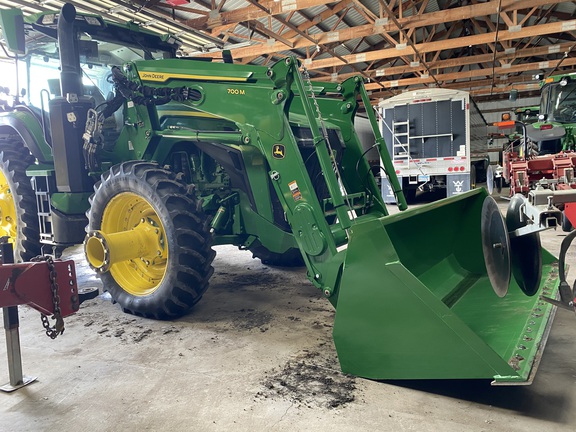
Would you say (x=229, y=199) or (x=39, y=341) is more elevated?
(x=229, y=199)

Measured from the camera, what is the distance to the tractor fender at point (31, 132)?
4.77 m

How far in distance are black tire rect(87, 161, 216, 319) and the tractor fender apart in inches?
53.4

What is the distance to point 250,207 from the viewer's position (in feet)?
13.1

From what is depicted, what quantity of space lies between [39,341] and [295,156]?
2324 mm

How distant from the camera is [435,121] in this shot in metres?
11.0

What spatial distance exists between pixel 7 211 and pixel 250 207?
3.28 meters

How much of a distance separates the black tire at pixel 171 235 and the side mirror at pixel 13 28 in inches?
56.8

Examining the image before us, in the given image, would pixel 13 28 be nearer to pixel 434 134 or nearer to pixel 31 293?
pixel 31 293

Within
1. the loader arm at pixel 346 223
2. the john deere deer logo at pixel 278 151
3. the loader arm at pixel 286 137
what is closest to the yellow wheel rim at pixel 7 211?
the loader arm at pixel 346 223

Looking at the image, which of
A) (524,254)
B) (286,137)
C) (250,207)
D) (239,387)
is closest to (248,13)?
(250,207)

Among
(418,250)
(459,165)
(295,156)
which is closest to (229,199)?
(295,156)

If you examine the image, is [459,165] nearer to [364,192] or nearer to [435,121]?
[435,121]

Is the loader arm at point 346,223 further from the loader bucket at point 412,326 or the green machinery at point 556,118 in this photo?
the green machinery at point 556,118

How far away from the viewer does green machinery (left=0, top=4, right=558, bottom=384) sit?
8.14ft
